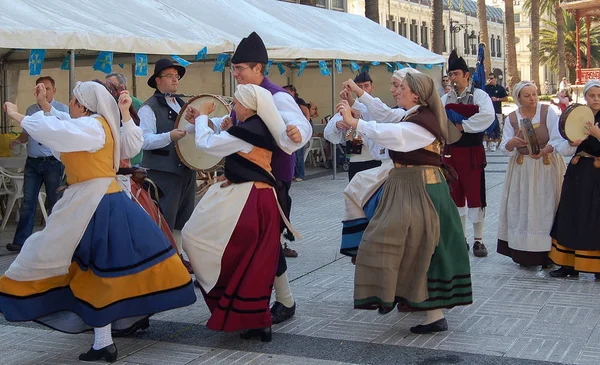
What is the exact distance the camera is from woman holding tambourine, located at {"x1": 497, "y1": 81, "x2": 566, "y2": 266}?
7.48 metres

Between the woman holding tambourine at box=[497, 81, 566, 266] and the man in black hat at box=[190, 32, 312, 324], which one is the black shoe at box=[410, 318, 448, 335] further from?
the woman holding tambourine at box=[497, 81, 566, 266]

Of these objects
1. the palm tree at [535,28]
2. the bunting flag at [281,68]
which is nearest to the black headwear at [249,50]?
the bunting flag at [281,68]

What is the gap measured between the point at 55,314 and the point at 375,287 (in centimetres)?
193

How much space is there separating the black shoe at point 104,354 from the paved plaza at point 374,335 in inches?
3.1

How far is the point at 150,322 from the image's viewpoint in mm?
6121

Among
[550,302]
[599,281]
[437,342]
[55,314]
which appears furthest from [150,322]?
[599,281]

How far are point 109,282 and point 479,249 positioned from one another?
170 inches

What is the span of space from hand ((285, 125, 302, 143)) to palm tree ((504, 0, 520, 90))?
3095cm

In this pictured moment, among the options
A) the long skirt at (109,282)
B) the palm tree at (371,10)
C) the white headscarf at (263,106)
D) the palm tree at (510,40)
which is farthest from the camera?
the palm tree at (510,40)

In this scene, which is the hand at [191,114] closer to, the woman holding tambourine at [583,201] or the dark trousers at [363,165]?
the dark trousers at [363,165]


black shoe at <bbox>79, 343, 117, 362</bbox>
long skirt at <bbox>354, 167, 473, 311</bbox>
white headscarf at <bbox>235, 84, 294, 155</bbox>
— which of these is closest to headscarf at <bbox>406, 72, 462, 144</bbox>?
long skirt at <bbox>354, 167, 473, 311</bbox>

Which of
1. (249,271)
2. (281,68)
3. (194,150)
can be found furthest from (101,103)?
(281,68)

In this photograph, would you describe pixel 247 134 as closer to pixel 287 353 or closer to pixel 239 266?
pixel 239 266

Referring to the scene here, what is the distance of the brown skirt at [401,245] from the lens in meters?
5.47
